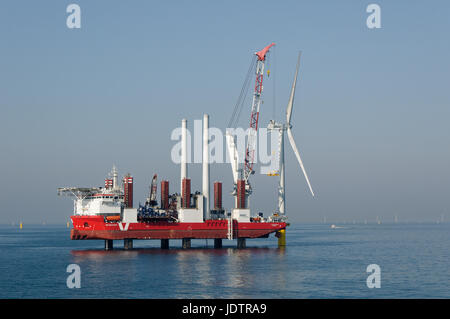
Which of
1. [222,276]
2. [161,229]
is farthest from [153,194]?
[222,276]

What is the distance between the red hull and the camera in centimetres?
11788

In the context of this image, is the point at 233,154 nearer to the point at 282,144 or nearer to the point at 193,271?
the point at 282,144

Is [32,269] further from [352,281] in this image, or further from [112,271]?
[352,281]

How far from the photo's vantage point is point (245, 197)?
13512 centimetres

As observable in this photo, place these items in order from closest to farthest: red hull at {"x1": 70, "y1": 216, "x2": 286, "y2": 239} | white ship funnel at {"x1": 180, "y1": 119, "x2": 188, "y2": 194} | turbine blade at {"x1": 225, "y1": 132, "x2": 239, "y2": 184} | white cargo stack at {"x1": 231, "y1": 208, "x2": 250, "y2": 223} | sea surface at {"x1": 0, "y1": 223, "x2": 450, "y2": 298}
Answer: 1. sea surface at {"x1": 0, "y1": 223, "x2": 450, "y2": 298}
2. red hull at {"x1": 70, "y1": 216, "x2": 286, "y2": 239}
3. white ship funnel at {"x1": 180, "y1": 119, "x2": 188, "y2": 194}
4. white cargo stack at {"x1": 231, "y1": 208, "x2": 250, "y2": 223}
5. turbine blade at {"x1": 225, "y1": 132, "x2": 239, "y2": 184}

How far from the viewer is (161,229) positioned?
12156 centimetres

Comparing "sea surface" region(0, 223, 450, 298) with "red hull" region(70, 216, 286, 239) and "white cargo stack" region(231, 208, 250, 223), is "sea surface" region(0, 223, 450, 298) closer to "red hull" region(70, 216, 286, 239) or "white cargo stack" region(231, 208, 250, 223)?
"red hull" region(70, 216, 286, 239)

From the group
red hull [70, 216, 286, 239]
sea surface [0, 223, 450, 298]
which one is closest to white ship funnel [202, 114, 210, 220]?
red hull [70, 216, 286, 239]

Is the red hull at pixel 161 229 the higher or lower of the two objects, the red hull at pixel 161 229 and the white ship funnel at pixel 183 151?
the lower

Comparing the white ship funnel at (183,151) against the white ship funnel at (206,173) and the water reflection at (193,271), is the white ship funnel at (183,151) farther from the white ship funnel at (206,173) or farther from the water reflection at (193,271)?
the water reflection at (193,271)

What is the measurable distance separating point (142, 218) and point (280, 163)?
40.9 metres

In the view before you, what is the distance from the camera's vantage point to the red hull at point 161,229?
117875mm

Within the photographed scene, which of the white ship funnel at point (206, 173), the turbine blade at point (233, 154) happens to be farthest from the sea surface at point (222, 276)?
the turbine blade at point (233, 154)
